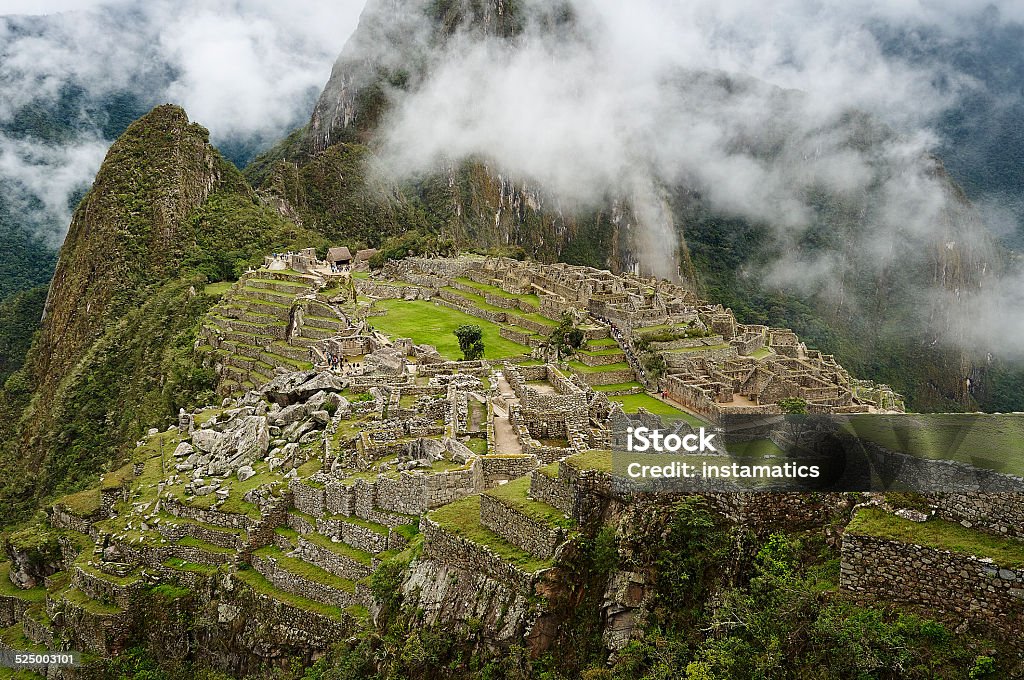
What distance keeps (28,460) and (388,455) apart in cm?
4221

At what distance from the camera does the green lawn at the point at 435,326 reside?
4544cm

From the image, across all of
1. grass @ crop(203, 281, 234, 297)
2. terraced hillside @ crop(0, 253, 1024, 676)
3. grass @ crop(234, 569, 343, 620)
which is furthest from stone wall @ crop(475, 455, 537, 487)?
grass @ crop(203, 281, 234, 297)

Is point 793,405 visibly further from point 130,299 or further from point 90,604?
A: point 130,299

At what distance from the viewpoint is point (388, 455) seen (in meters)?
16.9

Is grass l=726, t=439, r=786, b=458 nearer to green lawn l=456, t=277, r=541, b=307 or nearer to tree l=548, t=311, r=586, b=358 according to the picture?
tree l=548, t=311, r=586, b=358

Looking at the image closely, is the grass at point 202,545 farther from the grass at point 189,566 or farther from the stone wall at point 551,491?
the stone wall at point 551,491

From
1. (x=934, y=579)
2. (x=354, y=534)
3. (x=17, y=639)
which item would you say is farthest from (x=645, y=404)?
(x=934, y=579)

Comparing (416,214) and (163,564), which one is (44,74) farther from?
(163,564)

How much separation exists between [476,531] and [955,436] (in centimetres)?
563

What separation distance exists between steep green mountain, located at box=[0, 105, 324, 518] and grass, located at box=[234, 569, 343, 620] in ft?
83.1

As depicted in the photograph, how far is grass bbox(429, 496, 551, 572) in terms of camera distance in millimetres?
10367

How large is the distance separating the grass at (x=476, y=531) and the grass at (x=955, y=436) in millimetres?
3788

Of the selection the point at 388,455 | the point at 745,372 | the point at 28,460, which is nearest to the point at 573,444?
the point at 388,455

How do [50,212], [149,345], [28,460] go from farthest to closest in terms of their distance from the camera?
[50,212]
[149,345]
[28,460]
